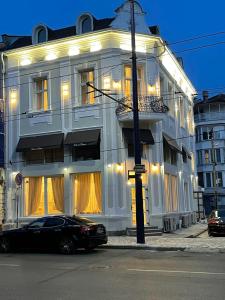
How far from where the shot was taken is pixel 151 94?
24.9m

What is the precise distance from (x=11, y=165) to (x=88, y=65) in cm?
730

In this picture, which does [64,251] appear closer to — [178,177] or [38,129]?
[38,129]

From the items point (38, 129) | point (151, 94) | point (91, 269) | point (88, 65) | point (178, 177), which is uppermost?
point (88, 65)

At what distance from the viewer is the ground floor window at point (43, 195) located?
25.2 metres

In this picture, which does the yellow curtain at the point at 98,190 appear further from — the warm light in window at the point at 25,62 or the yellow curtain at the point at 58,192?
the warm light in window at the point at 25,62

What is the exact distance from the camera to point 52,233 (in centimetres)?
1691

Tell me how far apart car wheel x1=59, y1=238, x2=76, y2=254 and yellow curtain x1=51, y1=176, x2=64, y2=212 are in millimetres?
8458

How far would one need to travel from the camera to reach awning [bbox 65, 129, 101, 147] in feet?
77.9

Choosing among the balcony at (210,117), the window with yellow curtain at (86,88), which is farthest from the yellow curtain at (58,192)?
the balcony at (210,117)

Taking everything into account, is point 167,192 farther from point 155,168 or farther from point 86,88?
point 86,88

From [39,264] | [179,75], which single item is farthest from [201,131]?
[39,264]

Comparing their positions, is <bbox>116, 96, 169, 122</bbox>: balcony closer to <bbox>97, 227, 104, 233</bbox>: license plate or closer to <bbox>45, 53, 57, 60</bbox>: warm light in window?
<bbox>45, 53, 57, 60</bbox>: warm light in window

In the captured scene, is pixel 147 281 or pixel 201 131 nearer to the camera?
pixel 147 281

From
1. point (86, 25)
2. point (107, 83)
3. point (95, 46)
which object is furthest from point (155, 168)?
point (86, 25)
